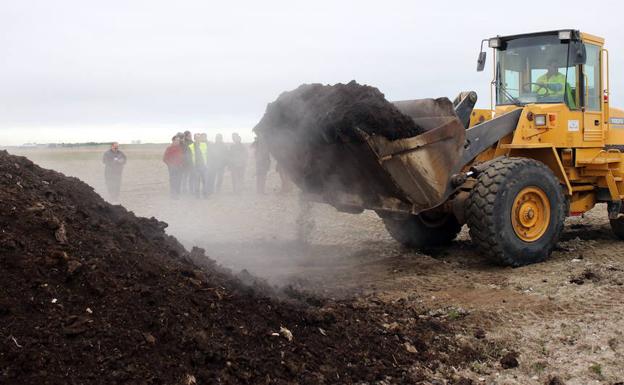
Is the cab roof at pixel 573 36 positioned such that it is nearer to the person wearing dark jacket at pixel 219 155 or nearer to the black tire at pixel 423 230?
the black tire at pixel 423 230

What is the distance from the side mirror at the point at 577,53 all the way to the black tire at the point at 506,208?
5.06 feet

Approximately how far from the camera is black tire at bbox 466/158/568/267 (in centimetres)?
727

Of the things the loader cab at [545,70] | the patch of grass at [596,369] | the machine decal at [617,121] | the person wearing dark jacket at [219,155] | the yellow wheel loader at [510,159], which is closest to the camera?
the patch of grass at [596,369]

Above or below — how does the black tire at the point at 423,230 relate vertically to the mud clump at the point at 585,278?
above

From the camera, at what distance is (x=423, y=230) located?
910 cm

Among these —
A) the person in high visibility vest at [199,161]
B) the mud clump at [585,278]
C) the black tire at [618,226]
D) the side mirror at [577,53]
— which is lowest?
the mud clump at [585,278]

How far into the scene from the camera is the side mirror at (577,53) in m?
8.20

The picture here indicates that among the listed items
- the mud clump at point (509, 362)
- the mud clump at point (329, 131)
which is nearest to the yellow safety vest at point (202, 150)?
the mud clump at point (329, 131)

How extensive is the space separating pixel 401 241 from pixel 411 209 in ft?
6.13

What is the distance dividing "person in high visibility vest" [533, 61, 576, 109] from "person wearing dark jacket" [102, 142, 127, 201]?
33.8ft

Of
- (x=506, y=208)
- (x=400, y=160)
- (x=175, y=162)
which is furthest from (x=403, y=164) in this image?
(x=175, y=162)

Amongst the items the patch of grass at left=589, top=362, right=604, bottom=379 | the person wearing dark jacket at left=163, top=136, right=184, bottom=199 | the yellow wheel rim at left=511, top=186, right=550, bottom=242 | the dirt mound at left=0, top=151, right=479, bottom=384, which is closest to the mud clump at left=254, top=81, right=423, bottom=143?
the yellow wheel rim at left=511, top=186, right=550, bottom=242

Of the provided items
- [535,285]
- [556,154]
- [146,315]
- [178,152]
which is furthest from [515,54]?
[178,152]

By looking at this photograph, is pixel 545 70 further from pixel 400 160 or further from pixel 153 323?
pixel 153 323
